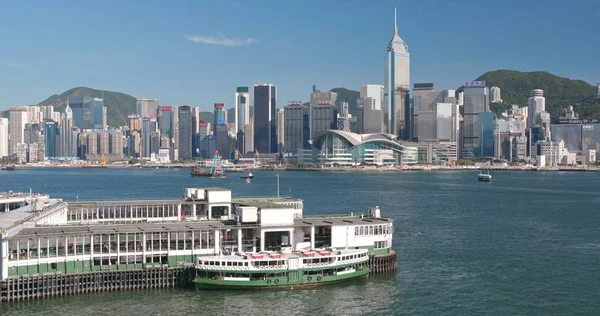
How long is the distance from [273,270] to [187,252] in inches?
200

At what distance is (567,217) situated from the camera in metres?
70.4

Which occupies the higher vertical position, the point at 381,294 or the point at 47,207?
the point at 47,207

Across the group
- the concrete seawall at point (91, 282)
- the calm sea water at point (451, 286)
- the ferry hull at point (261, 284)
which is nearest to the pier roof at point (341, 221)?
the calm sea water at point (451, 286)

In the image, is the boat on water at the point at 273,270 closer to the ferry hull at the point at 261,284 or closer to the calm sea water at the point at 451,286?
the ferry hull at the point at 261,284

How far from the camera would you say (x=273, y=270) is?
3572 cm

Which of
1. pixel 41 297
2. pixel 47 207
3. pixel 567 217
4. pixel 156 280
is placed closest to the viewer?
pixel 41 297

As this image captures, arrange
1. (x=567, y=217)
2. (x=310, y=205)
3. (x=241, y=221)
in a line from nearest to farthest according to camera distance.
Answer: (x=241, y=221) → (x=567, y=217) → (x=310, y=205)

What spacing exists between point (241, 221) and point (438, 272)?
41.1 feet

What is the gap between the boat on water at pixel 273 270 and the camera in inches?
1391

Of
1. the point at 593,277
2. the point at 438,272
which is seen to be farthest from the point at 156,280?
the point at 593,277

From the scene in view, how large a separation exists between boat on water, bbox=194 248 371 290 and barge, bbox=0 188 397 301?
5 cm

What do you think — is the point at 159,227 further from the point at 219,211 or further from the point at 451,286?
the point at 451,286

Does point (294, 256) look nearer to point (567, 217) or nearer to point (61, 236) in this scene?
point (61, 236)

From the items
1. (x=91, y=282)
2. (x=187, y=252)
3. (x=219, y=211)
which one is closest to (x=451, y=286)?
(x=187, y=252)
